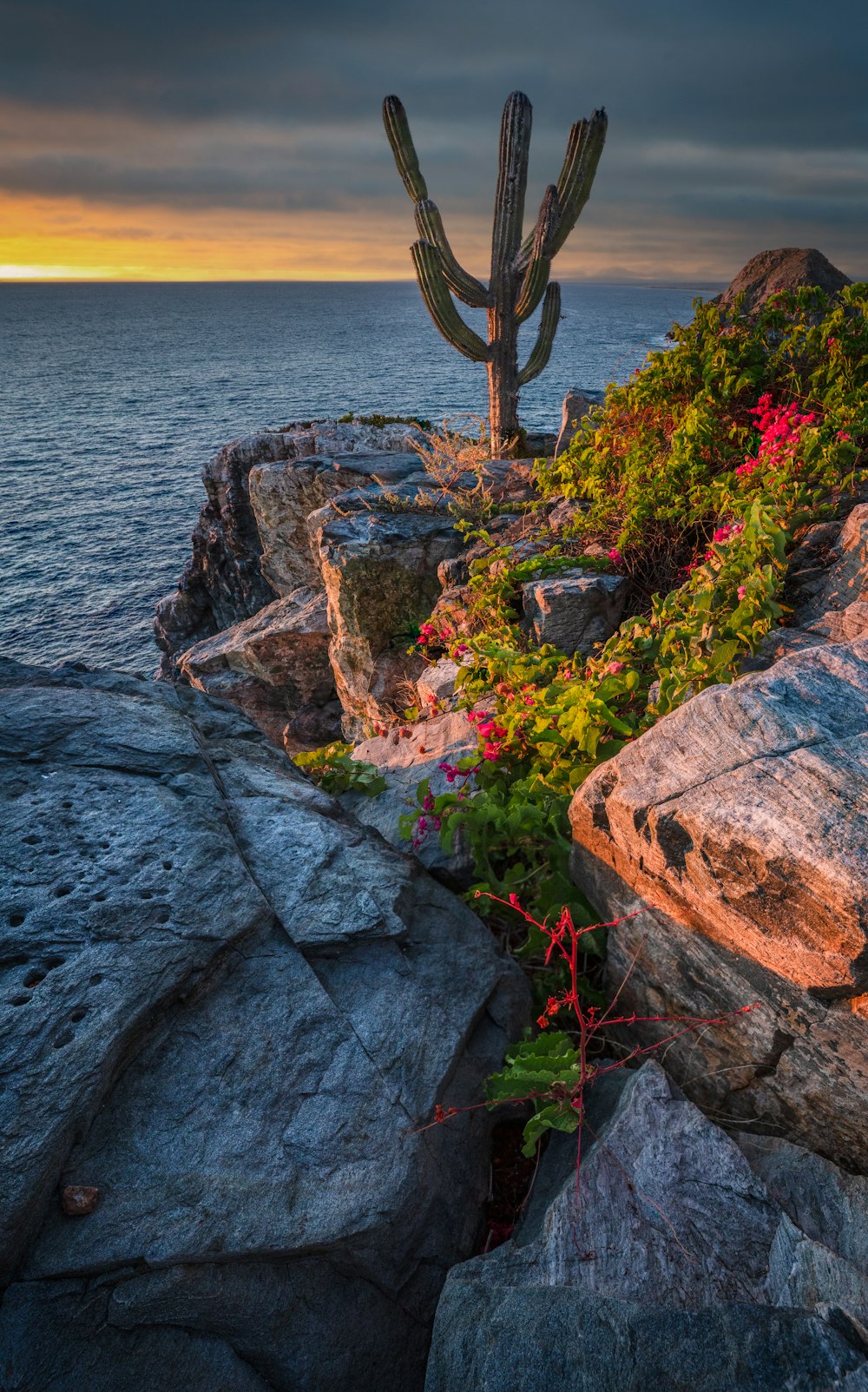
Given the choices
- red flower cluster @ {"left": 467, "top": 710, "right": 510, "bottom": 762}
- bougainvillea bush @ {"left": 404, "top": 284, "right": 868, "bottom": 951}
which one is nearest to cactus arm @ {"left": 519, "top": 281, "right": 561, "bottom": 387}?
bougainvillea bush @ {"left": 404, "top": 284, "right": 868, "bottom": 951}

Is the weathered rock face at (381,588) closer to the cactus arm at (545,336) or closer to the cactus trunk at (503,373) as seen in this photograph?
the cactus trunk at (503,373)

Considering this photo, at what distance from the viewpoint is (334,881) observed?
13.3 feet

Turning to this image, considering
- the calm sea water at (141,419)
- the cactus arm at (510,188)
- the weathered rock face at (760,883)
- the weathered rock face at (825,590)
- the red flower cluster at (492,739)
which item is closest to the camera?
the weathered rock face at (760,883)

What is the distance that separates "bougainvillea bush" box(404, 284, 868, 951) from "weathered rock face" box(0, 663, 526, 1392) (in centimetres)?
101

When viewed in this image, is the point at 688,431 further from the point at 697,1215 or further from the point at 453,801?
the point at 697,1215

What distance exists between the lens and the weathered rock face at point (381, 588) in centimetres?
1068

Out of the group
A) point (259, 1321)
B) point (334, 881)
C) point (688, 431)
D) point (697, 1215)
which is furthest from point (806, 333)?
point (259, 1321)

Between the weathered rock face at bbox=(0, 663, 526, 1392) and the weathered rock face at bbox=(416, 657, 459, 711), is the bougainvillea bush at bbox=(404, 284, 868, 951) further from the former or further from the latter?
the weathered rock face at bbox=(0, 663, 526, 1392)

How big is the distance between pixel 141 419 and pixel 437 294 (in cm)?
5950

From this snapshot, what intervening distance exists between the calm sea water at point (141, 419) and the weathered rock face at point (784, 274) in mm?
1832

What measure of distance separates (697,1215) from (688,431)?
6.62m

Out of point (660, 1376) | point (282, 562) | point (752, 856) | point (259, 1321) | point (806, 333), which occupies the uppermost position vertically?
point (806, 333)

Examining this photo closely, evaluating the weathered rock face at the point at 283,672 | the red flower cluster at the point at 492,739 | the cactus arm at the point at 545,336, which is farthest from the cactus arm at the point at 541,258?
the red flower cluster at the point at 492,739

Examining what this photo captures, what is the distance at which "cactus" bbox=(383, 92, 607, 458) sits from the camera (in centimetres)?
1686
